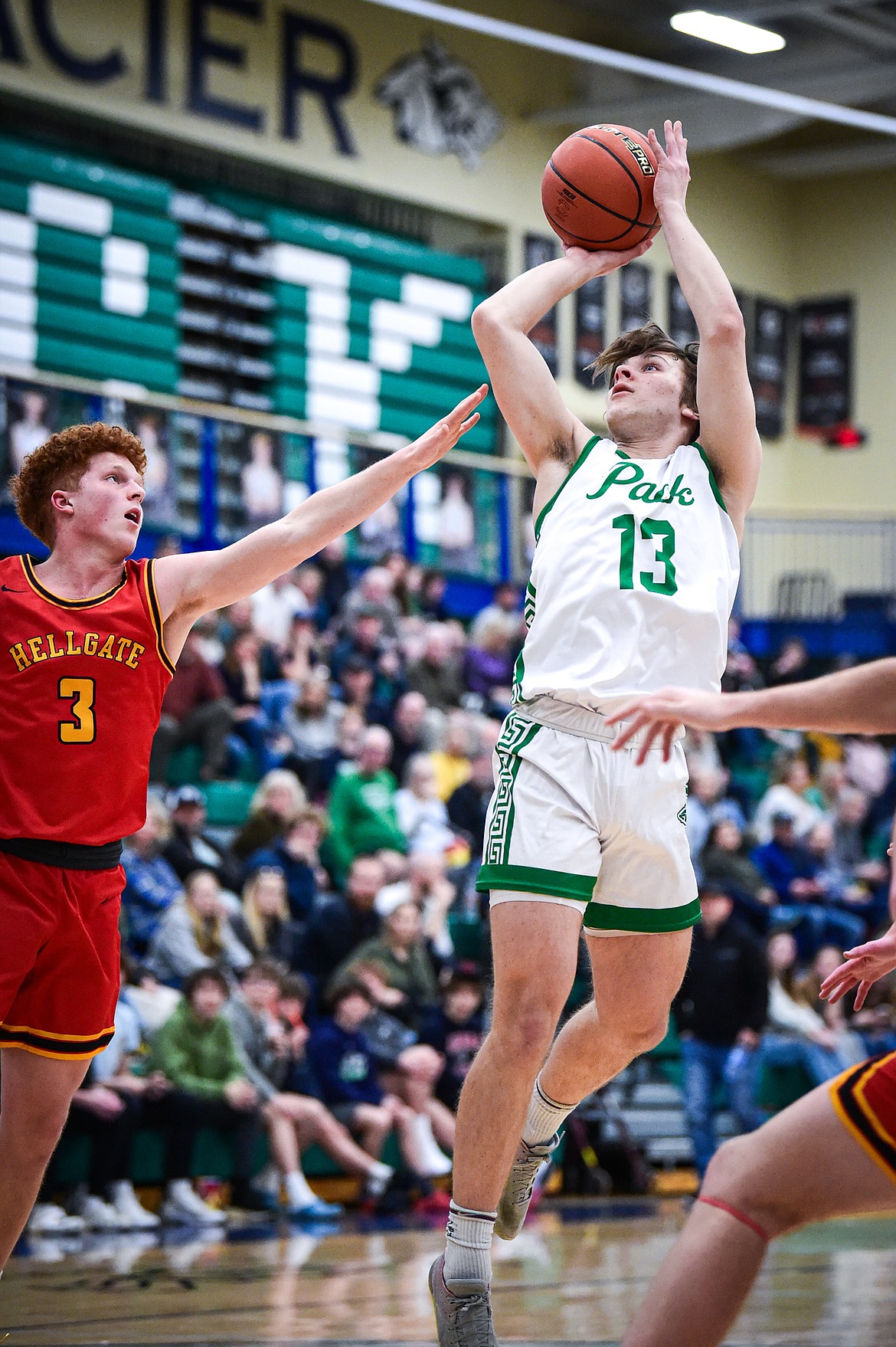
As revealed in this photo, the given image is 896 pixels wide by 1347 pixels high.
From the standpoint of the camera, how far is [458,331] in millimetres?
19219

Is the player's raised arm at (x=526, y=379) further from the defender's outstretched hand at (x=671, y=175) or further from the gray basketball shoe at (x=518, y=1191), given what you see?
the gray basketball shoe at (x=518, y=1191)

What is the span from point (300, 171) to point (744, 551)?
24.1 feet

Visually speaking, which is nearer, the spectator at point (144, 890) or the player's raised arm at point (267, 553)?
the player's raised arm at point (267, 553)

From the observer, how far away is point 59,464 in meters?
4.67

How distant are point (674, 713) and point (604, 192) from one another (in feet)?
7.56

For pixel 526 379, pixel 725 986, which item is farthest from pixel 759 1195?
pixel 725 986

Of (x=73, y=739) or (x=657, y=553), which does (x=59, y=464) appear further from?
(x=657, y=553)

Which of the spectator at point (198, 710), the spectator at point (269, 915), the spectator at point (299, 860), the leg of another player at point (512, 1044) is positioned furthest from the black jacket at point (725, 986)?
the leg of another player at point (512, 1044)

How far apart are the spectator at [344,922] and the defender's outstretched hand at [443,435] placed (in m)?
5.52

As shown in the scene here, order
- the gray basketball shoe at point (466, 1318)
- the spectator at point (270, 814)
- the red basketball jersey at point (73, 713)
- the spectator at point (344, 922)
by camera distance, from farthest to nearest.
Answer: the spectator at point (270, 814) < the spectator at point (344, 922) < the red basketball jersey at point (73, 713) < the gray basketball shoe at point (466, 1318)

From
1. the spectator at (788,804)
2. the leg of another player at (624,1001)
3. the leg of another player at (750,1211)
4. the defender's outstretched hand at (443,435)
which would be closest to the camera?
the leg of another player at (750,1211)

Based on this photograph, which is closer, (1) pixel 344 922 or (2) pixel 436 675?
(1) pixel 344 922

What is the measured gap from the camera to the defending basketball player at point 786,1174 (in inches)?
114

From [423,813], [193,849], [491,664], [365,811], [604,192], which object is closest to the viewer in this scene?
[604,192]
